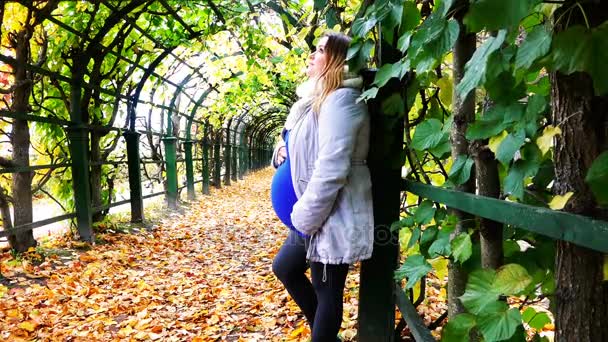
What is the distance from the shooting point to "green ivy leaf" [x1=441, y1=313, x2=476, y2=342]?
0.96 meters

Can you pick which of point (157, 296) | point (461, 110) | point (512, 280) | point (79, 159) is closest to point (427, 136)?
point (461, 110)

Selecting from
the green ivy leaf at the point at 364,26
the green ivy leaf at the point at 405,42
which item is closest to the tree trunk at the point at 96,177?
the green ivy leaf at the point at 364,26

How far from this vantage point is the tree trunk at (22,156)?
4.86 meters

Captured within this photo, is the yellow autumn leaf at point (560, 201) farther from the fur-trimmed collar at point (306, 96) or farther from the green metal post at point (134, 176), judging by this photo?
the green metal post at point (134, 176)

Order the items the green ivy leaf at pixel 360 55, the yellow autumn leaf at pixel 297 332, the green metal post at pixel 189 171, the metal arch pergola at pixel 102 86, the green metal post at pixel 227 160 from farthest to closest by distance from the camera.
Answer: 1. the green metal post at pixel 227 160
2. the green metal post at pixel 189 171
3. the metal arch pergola at pixel 102 86
4. the yellow autumn leaf at pixel 297 332
5. the green ivy leaf at pixel 360 55

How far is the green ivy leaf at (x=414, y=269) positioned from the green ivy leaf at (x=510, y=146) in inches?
20.5

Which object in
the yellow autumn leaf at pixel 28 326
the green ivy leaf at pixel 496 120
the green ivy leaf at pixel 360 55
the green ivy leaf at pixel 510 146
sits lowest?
the yellow autumn leaf at pixel 28 326

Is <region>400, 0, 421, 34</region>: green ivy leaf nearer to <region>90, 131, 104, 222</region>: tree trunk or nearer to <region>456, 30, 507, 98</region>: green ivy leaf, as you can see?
<region>456, 30, 507, 98</region>: green ivy leaf

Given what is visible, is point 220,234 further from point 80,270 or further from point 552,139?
point 552,139

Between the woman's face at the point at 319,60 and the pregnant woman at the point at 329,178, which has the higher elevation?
the woman's face at the point at 319,60

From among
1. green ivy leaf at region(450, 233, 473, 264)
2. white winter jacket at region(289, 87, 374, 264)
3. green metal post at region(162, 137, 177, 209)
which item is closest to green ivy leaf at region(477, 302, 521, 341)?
green ivy leaf at region(450, 233, 473, 264)

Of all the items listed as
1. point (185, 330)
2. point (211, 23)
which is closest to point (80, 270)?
point (185, 330)

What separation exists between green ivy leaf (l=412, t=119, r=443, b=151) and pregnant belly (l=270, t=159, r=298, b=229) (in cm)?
77

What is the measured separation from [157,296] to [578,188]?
3.92m
